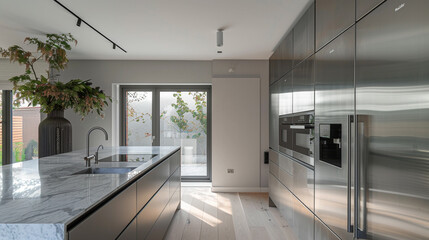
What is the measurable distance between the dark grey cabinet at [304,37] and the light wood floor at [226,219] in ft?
6.32

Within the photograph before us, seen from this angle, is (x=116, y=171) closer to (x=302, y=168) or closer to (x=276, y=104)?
(x=302, y=168)

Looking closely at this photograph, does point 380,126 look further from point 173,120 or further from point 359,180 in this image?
point 173,120

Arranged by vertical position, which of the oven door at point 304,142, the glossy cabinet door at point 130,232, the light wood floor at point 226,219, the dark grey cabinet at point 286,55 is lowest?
the light wood floor at point 226,219

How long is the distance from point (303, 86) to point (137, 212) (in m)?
1.75

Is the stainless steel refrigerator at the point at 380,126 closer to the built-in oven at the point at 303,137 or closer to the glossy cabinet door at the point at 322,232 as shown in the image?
the glossy cabinet door at the point at 322,232

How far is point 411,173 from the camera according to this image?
1.06 meters

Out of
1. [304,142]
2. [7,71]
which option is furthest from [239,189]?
[7,71]

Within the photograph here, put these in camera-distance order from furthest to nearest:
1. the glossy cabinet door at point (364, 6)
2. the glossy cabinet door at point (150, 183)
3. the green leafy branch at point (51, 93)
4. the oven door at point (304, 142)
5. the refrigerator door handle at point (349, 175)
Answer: the green leafy branch at point (51, 93)
the oven door at point (304, 142)
the glossy cabinet door at point (150, 183)
the refrigerator door handle at point (349, 175)
the glossy cabinet door at point (364, 6)

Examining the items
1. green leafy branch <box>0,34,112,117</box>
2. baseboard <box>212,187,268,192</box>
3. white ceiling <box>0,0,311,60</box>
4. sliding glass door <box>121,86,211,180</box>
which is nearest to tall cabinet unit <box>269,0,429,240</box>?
white ceiling <box>0,0,311,60</box>

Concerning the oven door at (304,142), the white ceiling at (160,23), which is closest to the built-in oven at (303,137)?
the oven door at (304,142)

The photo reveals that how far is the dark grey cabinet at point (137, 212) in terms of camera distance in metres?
1.09

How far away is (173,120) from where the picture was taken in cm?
514

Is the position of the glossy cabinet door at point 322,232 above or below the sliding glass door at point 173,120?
below

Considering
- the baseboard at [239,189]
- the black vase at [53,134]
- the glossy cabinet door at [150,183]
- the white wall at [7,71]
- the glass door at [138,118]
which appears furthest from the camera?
the glass door at [138,118]
